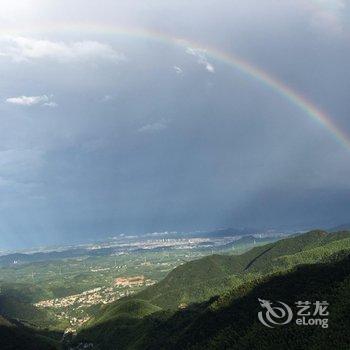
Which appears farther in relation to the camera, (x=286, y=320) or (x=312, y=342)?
(x=286, y=320)

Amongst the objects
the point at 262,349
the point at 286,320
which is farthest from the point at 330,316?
the point at 262,349

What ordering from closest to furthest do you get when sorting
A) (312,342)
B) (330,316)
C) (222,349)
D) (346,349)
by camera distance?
(346,349) < (312,342) < (330,316) < (222,349)

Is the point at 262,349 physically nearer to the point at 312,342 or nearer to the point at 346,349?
the point at 312,342

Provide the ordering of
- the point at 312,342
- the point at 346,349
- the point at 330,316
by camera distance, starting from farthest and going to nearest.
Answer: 1. the point at 330,316
2. the point at 312,342
3. the point at 346,349

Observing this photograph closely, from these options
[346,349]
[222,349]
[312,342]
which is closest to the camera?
[346,349]

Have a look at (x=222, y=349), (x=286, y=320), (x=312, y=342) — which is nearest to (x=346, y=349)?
(x=312, y=342)

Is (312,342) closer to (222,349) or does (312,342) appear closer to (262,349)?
(262,349)

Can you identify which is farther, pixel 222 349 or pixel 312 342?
pixel 222 349

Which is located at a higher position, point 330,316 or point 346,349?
point 330,316

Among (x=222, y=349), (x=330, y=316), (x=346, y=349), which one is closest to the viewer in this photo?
(x=346, y=349)
